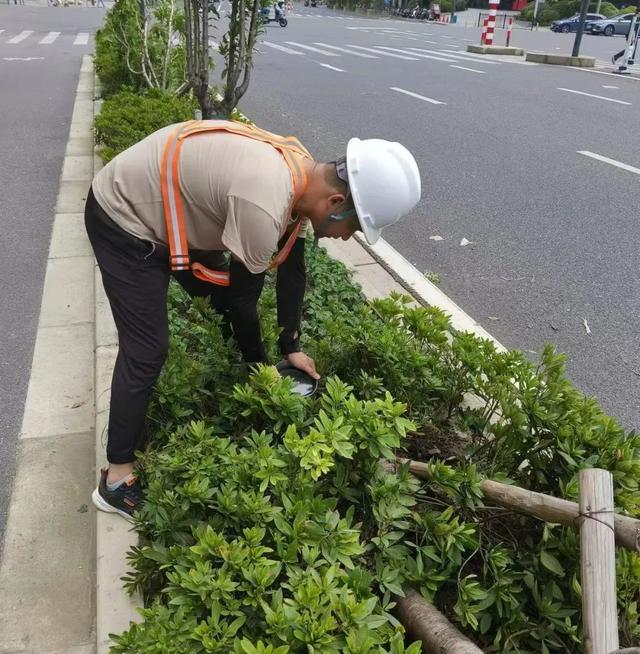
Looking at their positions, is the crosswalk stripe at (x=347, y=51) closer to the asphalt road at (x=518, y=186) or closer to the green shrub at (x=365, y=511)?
the asphalt road at (x=518, y=186)

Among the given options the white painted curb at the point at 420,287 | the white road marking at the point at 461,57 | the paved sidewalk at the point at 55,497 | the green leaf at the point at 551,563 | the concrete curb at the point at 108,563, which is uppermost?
the white road marking at the point at 461,57

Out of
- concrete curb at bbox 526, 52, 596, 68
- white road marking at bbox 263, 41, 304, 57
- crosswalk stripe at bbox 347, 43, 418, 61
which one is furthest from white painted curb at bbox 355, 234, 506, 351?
concrete curb at bbox 526, 52, 596, 68

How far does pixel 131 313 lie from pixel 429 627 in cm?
125

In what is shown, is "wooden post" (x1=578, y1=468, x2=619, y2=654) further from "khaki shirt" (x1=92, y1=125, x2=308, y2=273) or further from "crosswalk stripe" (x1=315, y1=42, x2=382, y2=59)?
"crosswalk stripe" (x1=315, y1=42, x2=382, y2=59)

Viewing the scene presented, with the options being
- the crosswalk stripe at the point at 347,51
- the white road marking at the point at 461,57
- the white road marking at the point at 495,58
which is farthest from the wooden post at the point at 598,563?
the white road marking at the point at 495,58

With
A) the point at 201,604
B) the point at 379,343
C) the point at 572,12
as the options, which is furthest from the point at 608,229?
the point at 572,12

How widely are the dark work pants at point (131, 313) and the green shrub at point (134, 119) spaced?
328cm

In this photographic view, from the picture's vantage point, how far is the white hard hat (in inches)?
68.4

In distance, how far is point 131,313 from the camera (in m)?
1.98

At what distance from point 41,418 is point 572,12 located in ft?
158

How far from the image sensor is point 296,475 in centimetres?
176

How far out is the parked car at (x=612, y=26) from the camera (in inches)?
1379

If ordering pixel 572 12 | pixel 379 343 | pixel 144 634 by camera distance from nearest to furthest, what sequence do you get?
pixel 144 634 → pixel 379 343 → pixel 572 12

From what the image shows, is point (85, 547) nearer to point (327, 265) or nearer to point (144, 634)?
point (144, 634)
